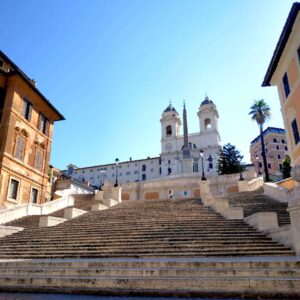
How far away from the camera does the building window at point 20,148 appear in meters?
24.9

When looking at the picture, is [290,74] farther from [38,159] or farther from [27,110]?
[38,159]

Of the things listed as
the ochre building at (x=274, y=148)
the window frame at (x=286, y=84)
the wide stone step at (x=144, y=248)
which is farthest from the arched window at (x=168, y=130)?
the wide stone step at (x=144, y=248)

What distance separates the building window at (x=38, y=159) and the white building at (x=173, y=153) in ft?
Result: 153

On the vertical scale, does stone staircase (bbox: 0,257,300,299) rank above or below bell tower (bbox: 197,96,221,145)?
below

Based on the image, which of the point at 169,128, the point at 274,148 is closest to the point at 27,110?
the point at 169,128

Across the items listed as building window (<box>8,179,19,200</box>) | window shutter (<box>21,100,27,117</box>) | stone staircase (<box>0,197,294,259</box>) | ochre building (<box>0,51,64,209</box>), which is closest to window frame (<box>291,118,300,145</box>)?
stone staircase (<box>0,197,294,259</box>)

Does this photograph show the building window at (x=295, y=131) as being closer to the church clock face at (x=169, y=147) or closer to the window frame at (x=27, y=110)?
the window frame at (x=27, y=110)

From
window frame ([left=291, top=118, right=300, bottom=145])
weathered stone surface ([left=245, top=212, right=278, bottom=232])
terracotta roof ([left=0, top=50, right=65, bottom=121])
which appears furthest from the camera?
terracotta roof ([left=0, top=50, right=65, bottom=121])

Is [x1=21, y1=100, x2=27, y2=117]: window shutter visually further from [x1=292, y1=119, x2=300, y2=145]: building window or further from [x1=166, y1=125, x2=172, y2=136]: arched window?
[x1=166, y1=125, x2=172, y2=136]: arched window

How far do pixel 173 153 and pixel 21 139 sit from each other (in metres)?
60.9

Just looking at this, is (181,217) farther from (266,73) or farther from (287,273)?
(266,73)

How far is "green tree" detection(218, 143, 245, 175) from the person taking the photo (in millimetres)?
47000

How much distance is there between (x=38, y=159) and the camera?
1116 inches

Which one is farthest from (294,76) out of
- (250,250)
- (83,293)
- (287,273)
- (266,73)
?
(83,293)
